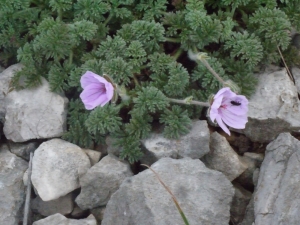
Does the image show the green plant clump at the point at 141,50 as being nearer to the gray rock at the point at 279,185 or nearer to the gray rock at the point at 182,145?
the gray rock at the point at 182,145

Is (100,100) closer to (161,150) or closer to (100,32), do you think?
(161,150)

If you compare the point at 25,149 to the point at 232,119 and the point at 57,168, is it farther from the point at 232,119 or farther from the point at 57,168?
the point at 232,119

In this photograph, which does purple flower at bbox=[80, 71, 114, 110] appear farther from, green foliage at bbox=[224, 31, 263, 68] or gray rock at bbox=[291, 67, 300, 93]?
gray rock at bbox=[291, 67, 300, 93]

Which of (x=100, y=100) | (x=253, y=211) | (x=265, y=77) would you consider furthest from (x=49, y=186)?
(x=265, y=77)

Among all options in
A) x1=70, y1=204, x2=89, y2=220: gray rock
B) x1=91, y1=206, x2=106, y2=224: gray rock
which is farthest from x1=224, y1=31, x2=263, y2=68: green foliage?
x1=70, y1=204, x2=89, y2=220: gray rock

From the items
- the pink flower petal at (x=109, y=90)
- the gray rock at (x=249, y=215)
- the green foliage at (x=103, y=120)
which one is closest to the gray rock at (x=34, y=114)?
the green foliage at (x=103, y=120)

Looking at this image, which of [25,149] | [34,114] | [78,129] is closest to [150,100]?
[78,129]
